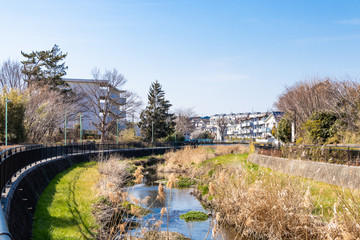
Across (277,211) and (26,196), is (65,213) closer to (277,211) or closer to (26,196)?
(26,196)

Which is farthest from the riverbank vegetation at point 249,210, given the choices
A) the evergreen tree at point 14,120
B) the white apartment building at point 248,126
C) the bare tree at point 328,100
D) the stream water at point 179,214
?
the white apartment building at point 248,126

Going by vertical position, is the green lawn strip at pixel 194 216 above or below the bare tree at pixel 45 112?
below

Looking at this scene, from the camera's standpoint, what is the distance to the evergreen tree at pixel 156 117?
75875 mm

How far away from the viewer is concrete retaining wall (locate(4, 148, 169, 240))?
8.93 metres

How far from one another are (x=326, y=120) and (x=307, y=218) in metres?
21.1

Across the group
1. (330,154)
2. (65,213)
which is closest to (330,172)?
(330,154)

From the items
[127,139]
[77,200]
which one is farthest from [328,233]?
[127,139]

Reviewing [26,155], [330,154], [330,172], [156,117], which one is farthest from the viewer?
[156,117]

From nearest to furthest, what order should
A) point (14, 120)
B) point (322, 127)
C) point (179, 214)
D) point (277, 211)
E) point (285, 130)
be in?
point (277, 211)
point (179, 214)
point (322, 127)
point (14, 120)
point (285, 130)

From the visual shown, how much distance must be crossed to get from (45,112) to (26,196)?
1435 inches

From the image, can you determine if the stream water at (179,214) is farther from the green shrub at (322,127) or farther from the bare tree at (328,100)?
the bare tree at (328,100)

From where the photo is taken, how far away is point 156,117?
76688 mm

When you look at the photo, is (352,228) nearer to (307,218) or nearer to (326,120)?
(307,218)

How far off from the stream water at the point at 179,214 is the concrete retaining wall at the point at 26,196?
2872 mm
